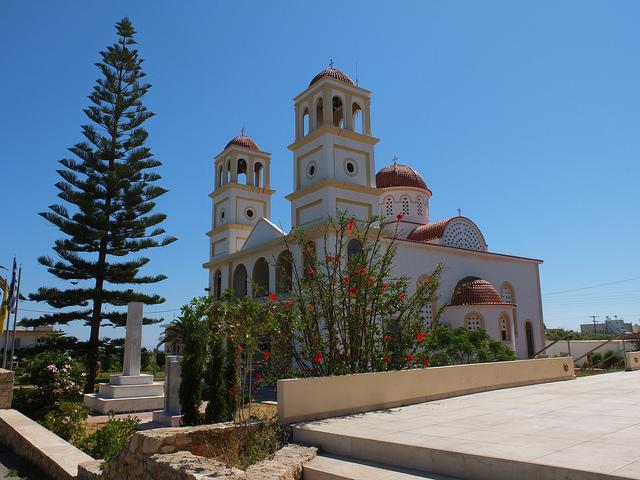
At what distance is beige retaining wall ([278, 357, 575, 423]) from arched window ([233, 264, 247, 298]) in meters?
15.7

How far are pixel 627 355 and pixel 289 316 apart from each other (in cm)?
1218

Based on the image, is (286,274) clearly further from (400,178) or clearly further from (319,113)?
(400,178)

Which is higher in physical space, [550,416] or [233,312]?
[233,312]

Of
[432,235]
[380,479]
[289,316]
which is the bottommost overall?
[380,479]

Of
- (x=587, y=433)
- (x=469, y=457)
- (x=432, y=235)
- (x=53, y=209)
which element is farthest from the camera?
(x=432, y=235)

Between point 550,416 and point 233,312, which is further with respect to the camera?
point 233,312

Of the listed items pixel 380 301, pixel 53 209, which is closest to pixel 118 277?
pixel 53 209

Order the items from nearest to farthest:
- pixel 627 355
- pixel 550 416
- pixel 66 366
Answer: pixel 550 416 < pixel 66 366 < pixel 627 355

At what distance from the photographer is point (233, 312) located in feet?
27.1

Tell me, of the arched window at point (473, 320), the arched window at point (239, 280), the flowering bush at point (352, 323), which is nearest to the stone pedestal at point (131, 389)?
the flowering bush at point (352, 323)

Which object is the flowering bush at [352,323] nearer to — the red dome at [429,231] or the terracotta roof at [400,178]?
the red dome at [429,231]

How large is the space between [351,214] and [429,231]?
21.3ft

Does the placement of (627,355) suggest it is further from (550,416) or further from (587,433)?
(587,433)

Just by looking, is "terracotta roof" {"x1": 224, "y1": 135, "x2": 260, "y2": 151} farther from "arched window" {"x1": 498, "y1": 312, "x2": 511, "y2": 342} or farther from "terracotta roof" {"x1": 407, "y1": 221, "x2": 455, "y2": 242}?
"arched window" {"x1": 498, "y1": 312, "x2": 511, "y2": 342}
